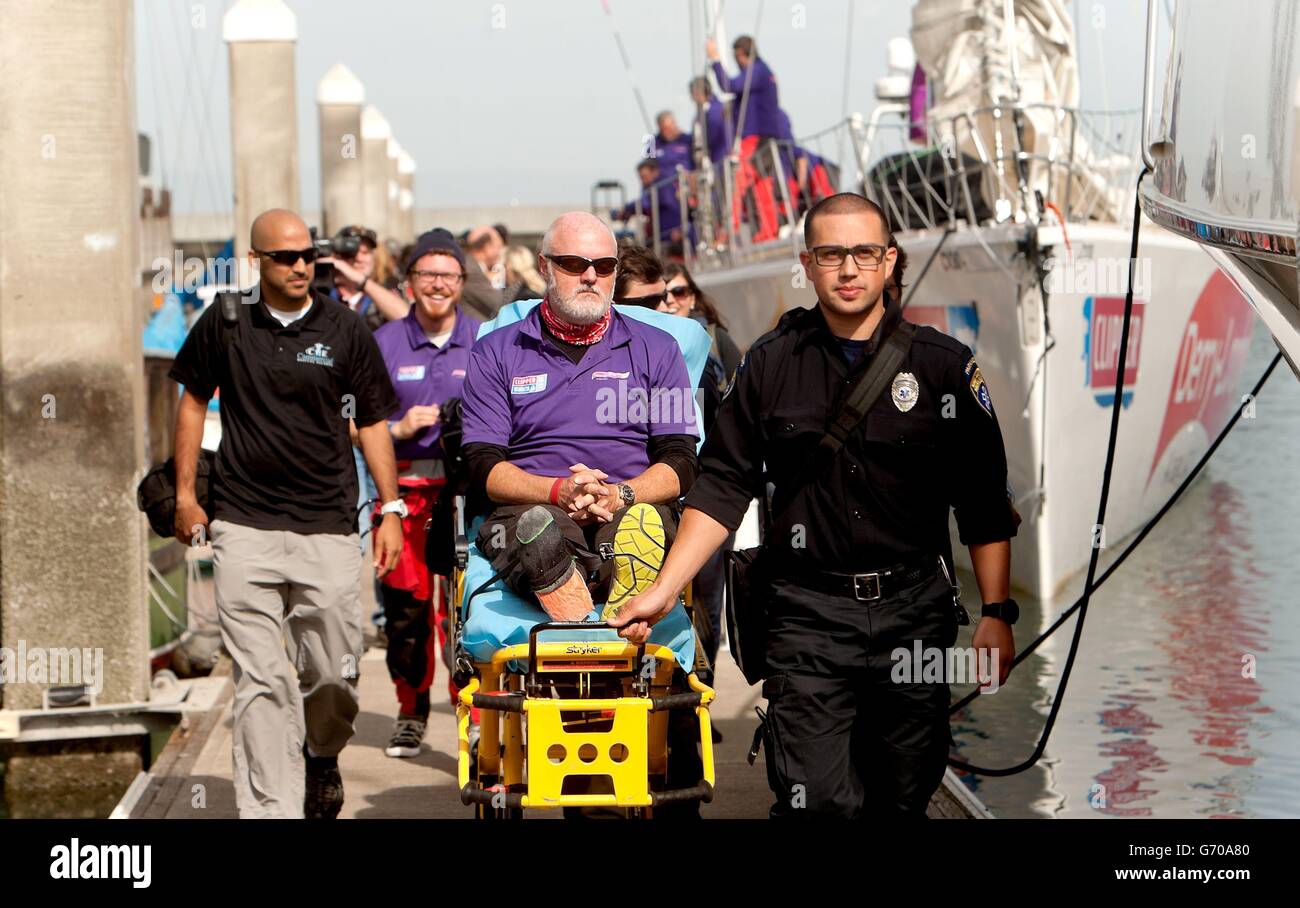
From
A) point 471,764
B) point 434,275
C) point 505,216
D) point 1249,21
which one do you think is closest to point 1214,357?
point 434,275

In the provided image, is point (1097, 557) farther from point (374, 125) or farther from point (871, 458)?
point (374, 125)

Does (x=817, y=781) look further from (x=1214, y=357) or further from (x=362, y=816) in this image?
(x=1214, y=357)

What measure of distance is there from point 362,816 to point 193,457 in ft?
4.87

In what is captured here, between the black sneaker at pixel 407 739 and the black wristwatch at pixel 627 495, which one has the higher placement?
the black wristwatch at pixel 627 495

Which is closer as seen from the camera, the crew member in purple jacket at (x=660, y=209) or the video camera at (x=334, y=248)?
the video camera at (x=334, y=248)

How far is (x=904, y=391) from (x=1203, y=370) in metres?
13.3

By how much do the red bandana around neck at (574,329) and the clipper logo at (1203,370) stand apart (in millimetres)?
11088

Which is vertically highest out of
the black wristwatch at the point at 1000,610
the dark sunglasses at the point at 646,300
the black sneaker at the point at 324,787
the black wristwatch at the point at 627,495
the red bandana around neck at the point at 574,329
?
the red bandana around neck at the point at 574,329

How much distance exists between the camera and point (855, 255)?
473 cm

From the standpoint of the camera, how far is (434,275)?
805 cm

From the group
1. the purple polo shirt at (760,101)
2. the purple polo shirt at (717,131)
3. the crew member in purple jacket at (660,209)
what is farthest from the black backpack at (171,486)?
the crew member in purple jacket at (660,209)

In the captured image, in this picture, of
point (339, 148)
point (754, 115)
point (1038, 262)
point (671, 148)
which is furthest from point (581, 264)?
point (339, 148)

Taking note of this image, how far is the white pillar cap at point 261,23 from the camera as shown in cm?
1618

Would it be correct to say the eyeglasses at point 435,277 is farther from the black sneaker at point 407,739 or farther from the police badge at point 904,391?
the police badge at point 904,391
